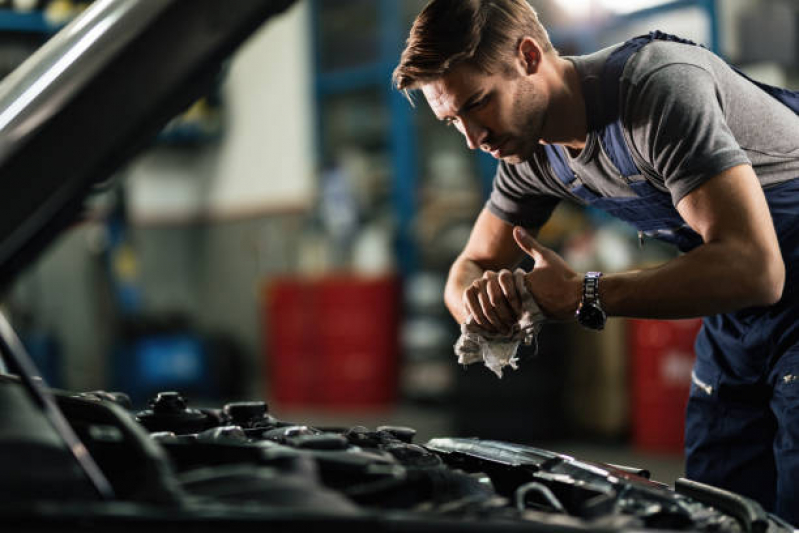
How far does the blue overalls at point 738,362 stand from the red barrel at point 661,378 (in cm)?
322

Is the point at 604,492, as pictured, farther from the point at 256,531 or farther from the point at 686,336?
the point at 686,336

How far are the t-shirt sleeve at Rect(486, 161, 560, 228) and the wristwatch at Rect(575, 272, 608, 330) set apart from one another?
19.9 inches

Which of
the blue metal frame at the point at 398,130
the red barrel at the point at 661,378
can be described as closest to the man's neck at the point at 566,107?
the red barrel at the point at 661,378

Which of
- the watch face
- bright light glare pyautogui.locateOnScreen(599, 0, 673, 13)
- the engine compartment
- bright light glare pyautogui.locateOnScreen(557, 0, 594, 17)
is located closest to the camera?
the engine compartment

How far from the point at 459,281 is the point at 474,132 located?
1.42ft

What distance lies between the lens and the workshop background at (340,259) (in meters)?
5.38

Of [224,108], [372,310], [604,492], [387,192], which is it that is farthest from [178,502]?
[224,108]

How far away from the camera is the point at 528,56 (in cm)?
162

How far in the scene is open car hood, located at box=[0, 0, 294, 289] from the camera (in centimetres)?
89

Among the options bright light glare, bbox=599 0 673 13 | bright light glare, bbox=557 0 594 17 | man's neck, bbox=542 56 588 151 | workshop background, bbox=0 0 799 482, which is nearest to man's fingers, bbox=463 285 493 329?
man's neck, bbox=542 56 588 151

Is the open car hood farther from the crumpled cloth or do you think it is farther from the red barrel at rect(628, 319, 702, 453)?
the red barrel at rect(628, 319, 702, 453)

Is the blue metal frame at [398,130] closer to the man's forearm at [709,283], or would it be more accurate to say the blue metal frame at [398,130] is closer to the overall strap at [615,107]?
the overall strap at [615,107]

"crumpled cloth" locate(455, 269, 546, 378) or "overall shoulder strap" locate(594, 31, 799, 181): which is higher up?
"overall shoulder strap" locate(594, 31, 799, 181)

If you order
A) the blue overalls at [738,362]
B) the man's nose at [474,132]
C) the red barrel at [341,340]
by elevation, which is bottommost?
the red barrel at [341,340]
